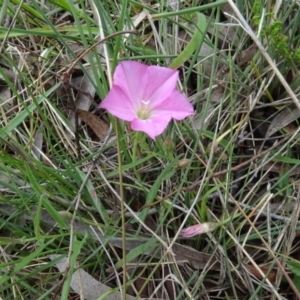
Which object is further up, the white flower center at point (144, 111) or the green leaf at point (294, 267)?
the white flower center at point (144, 111)

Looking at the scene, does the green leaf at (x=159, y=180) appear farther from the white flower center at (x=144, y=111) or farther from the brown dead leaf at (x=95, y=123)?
the brown dead leaf at (x=95, y=123)

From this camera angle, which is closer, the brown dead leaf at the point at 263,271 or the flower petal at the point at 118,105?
the flower petal at the point at 118,105

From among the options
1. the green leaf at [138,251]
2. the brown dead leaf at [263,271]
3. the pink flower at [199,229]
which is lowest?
the brown dead leaf at [263,271]

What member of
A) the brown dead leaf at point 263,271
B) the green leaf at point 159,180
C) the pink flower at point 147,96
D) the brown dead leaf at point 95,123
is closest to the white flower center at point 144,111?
the pink flower at point 147,96

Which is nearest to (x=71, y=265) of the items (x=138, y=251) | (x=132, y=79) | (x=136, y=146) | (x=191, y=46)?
(x=138, y=251)

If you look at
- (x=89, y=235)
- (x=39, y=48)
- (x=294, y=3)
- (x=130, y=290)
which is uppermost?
(x=294, y=3)

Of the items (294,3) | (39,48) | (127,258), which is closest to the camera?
(127,258)

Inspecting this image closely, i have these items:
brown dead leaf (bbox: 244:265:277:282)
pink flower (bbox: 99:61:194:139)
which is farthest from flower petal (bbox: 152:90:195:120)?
brown dead leaf (bbox: 244:265:277:282)

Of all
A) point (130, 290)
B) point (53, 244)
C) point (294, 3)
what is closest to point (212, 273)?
point (130, 290)

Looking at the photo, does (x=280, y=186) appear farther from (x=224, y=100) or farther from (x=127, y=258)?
(x=127, y=258)
